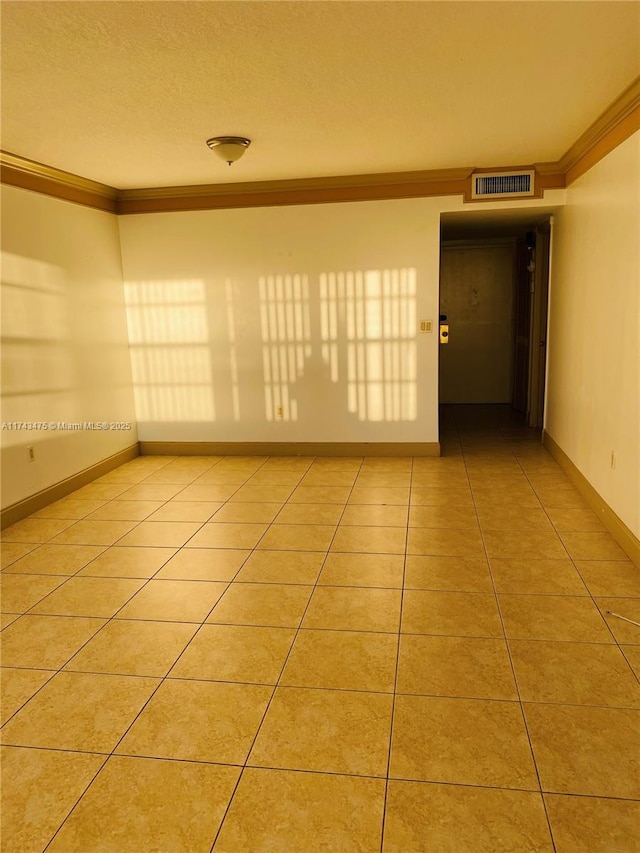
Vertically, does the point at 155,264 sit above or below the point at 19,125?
below

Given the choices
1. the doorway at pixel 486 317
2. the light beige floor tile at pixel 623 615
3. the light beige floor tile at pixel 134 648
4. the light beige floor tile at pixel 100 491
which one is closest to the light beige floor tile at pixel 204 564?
the light beige floor tile at pixel 134 648

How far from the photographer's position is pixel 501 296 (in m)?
8.21

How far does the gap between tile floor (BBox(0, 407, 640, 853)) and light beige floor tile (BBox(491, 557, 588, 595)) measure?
0.6 inches

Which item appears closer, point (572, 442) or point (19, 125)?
point (19, 125)

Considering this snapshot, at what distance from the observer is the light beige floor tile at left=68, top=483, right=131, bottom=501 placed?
15.8ft

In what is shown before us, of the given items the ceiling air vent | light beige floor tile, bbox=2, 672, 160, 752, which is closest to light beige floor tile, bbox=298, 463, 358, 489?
the ceiling air vent

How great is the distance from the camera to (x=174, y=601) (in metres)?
3.05

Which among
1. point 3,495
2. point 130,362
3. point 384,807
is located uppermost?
point 130,362

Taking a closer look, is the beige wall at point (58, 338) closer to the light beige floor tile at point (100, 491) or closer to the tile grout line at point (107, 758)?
the light beige floor tile at point (100, 491)

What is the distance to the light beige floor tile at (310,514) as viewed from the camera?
4121 millimetres

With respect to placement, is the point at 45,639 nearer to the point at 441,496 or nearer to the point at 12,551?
the point at 12,551

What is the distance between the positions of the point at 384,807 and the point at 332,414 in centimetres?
423

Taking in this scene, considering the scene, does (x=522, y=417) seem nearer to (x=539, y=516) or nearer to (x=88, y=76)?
(x=539, y=516)

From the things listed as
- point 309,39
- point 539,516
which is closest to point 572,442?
point 539,516
